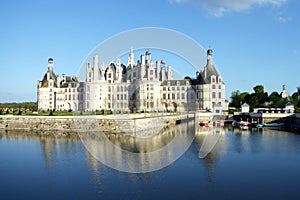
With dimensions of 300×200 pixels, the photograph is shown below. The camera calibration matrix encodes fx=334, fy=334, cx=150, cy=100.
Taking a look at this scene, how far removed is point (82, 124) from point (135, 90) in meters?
28.6

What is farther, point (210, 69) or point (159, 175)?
point (210, 69)

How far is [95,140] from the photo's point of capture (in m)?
29.5

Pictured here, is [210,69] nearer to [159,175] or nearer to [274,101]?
[274,101]

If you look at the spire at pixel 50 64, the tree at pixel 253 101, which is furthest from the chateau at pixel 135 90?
the tree at pixel 253 101

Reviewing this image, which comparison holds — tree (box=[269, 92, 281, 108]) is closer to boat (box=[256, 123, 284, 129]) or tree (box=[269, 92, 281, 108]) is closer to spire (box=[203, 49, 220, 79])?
spire (box=[203, 49, 220, 79])

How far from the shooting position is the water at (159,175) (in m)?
14.4

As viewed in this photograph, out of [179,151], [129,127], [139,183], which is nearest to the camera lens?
[139,183]

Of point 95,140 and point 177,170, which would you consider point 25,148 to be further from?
point 177,170

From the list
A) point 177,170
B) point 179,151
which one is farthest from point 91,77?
point 177,170

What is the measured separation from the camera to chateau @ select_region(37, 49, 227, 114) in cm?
6462

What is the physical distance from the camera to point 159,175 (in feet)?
57.1

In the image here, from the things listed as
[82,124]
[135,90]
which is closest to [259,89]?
[135,90]

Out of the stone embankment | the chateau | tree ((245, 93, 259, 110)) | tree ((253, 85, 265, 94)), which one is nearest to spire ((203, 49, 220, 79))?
the chateau

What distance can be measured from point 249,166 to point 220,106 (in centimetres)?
4425
